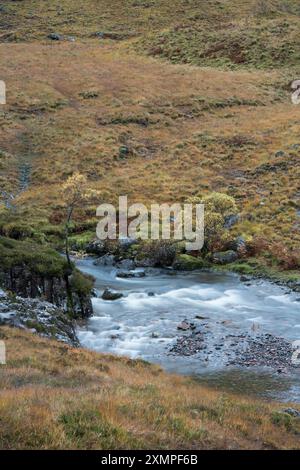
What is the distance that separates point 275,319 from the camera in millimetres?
25094

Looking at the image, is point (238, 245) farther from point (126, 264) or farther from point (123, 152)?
point (123, 152)

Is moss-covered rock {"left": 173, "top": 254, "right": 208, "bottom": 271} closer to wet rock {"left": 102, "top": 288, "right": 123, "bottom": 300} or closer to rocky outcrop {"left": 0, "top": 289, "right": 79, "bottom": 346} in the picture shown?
wet rock {"left": 102, "top": 288, "right": 123, "bottom": 300}

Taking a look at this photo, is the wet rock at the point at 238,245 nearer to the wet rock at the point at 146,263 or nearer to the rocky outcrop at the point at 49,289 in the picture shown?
the wet rock at the point at 146,263

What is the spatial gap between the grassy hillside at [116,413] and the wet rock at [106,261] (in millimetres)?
19966

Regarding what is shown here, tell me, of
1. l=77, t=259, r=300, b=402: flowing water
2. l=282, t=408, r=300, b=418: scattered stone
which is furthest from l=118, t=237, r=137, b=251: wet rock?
l=282, t=408, r=300, b=418: scattered stone

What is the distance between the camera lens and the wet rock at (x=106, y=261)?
36156 mm

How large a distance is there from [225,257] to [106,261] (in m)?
8.46

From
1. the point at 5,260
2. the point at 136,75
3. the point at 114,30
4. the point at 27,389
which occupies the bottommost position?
the point at 27,389

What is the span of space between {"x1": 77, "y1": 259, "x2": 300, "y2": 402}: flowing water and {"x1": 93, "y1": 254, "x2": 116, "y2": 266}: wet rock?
1.91 ft

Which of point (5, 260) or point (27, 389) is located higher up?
point (5, 260)
